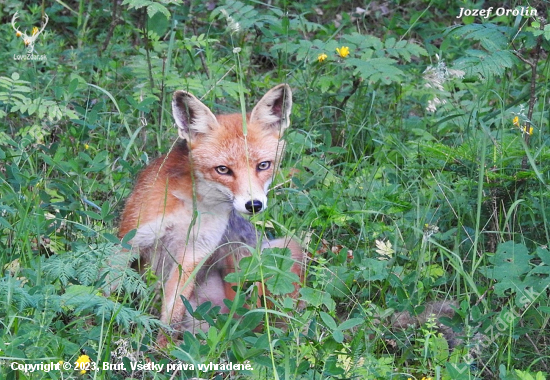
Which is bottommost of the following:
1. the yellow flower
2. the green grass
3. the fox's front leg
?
the fox's front leg

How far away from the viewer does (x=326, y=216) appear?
425 cm

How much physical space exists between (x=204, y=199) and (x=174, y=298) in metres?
0.66

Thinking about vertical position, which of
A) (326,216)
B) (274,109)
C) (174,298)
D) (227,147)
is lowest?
(174,298)

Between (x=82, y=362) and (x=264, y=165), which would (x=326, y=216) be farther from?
(x=82, y=362)

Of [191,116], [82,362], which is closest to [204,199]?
[191,116]

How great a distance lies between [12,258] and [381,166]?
8.60 ft

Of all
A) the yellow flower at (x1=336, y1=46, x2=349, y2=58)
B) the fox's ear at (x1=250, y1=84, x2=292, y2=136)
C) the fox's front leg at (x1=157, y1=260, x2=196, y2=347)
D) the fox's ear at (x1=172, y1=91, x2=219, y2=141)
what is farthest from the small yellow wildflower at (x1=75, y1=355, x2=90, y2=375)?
the yellow flower at (x1=336, y1=46, x2=349, y2=58)

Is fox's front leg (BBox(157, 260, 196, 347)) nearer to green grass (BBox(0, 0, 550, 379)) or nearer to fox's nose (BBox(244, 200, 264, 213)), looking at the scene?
green grass (BBox(0, 0, 550, 379))

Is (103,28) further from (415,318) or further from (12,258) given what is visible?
(415,318)

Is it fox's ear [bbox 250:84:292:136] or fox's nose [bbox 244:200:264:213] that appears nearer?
fox's nose [bbox 244:200:264:213]

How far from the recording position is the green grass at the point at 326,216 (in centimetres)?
341

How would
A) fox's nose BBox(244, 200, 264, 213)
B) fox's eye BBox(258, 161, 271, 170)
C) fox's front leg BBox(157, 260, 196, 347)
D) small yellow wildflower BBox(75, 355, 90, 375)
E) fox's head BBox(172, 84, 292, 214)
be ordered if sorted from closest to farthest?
small yellow wildflower BBox(75, 355, 90, 375), fox's front leg BBox(157, 260, 196, 347), fox's nose BBox(244, 200, 264, 213), fox's head BBox(172, 84, 292, 214), fox's eye BBox(258, 161, 271, 170)

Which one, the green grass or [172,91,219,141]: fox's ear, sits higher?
[172,91,219,141]: fox's ear

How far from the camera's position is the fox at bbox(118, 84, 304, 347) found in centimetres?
430
